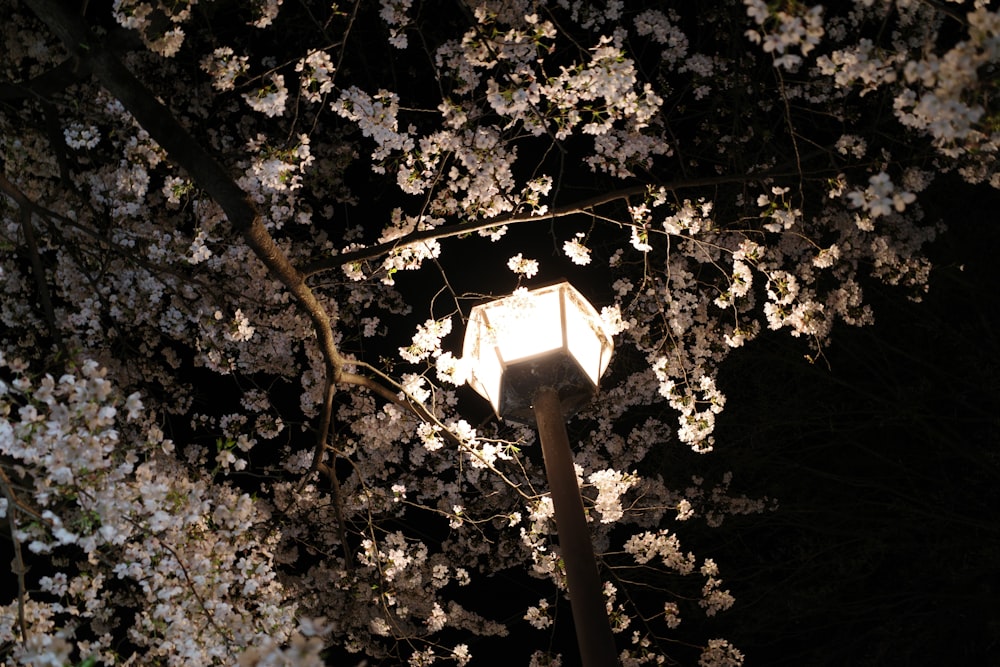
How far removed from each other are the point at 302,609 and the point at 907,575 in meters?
6.29

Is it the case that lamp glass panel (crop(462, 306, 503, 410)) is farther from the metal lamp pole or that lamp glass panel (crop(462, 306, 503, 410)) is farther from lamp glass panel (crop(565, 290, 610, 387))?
lamp glass panel (crop(565, 290, 610, 387))

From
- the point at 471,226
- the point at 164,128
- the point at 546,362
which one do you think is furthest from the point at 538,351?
the point at 164,128

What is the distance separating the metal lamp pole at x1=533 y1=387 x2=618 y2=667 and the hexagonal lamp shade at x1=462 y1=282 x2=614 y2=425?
0.10 meters

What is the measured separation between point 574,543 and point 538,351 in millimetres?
957

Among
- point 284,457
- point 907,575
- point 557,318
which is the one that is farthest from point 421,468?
point 557,318

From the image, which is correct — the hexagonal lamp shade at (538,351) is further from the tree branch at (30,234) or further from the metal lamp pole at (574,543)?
the tree branch at (30,234)

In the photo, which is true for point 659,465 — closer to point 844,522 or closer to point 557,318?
point 844,522

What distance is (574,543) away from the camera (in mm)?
3389

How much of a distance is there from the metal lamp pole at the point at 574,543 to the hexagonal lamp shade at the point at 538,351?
0.32 feet

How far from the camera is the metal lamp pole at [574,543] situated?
312 cm

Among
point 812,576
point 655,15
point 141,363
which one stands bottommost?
point 812,576

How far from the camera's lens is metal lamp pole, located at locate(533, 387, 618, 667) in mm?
3115

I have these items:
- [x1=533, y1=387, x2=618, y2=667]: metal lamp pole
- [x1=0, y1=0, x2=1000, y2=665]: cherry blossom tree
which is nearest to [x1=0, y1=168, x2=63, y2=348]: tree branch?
[x1=0, y1=0, x2=1000, y2=665]: cherry blossom tree

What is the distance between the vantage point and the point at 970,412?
800cm
